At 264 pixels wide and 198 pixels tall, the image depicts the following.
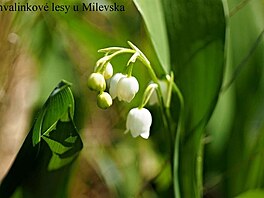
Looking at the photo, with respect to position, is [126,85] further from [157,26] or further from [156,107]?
[156,107]

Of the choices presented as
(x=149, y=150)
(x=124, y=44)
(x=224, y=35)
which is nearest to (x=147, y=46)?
(x=124, y=44)

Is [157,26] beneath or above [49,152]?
above

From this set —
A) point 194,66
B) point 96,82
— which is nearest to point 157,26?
point 194,66

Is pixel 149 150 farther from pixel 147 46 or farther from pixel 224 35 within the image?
pixel 224 35

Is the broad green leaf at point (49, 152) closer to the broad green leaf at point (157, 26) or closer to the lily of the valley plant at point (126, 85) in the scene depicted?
the lily of the valley plant at point (126, 85)

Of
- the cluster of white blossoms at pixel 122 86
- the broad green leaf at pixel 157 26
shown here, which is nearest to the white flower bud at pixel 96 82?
the cluster of white blossoms at pixel 122 86

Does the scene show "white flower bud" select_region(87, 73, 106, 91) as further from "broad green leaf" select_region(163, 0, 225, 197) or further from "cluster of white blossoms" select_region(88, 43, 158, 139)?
"broad green leaf" select_region(163, 0, 225, 197)
